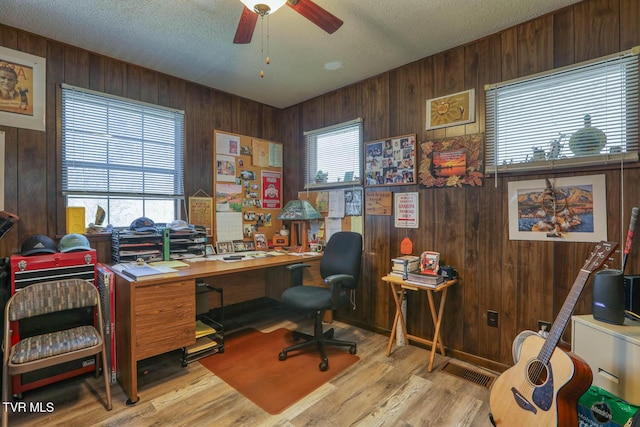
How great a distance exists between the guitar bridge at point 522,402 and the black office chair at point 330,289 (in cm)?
125

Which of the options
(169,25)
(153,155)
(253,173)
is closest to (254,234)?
(253,173)

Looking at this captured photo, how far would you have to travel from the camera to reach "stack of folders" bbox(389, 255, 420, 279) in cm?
251

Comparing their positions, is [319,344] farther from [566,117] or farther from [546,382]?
[566,117]

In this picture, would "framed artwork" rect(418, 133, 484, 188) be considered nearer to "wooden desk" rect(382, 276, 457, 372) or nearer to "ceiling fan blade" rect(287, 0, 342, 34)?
"wooden desk" rect(382, 276, 457, 372)

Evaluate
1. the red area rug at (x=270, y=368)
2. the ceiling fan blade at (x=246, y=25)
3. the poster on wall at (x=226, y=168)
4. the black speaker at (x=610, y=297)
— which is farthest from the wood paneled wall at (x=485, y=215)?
the ceiling fan blade at (x=246, y=25)

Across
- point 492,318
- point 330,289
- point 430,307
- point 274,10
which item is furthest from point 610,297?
point 274,10

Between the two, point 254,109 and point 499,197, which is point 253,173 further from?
point 499,197

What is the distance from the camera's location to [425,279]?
7.73ft

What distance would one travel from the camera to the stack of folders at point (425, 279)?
232 centimetres

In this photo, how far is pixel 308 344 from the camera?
2.57m

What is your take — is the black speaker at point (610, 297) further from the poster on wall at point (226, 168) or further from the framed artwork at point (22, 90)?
the framed artwork at point (22, 90)

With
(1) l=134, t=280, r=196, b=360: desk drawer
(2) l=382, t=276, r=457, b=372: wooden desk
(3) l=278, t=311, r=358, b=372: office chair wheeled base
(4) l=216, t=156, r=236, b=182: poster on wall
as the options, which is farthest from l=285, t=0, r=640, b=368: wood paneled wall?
(1) l=134, t=280, r=196, b=360: desk drawer

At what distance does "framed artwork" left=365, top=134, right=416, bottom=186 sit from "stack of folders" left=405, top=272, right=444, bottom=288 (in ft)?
2.84

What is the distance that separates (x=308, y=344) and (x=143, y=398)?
47.6 inches
